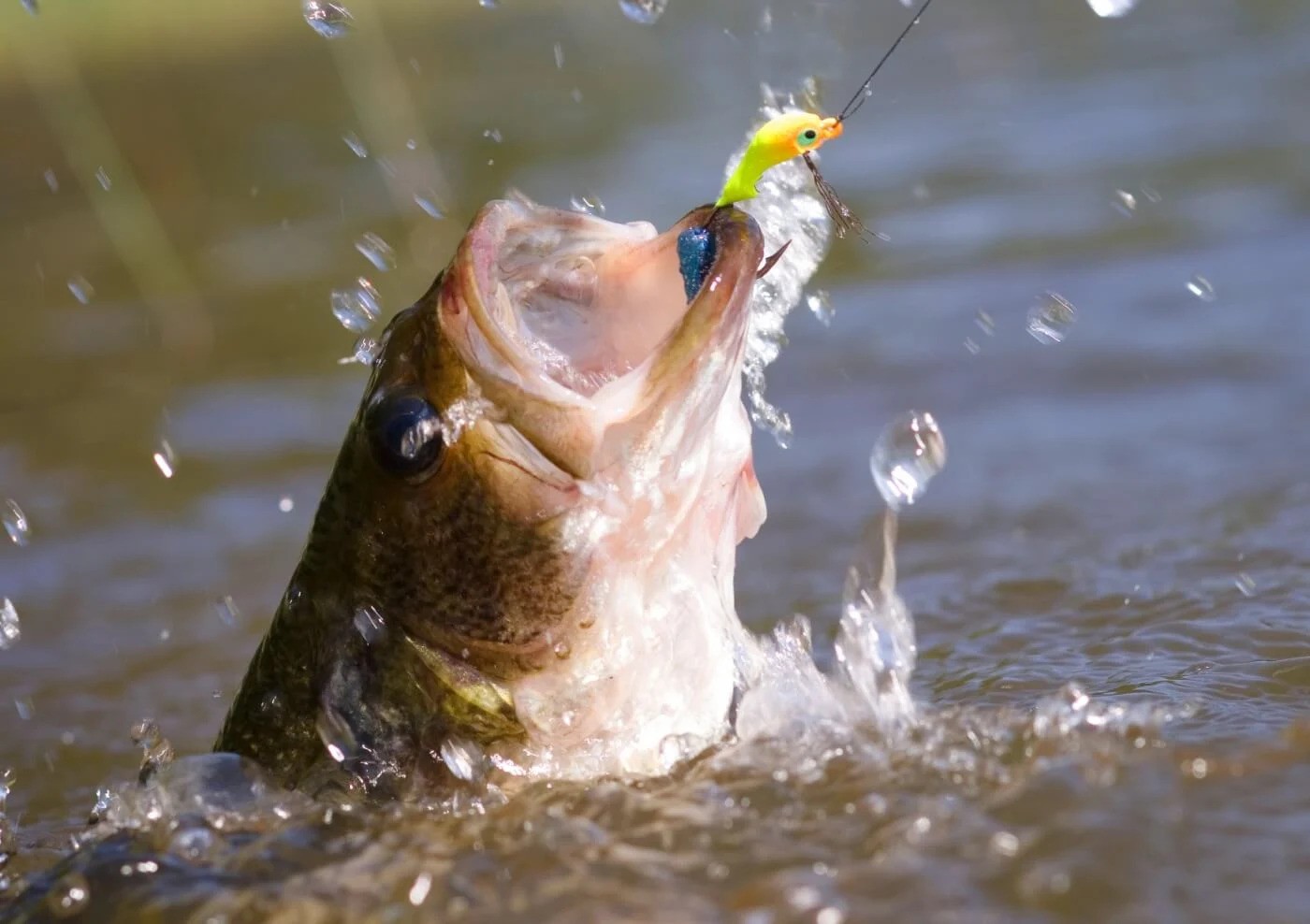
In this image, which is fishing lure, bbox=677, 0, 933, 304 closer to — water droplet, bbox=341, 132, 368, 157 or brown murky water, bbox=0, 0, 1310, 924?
brown murky water, bbox=0, 0, 1310, 924

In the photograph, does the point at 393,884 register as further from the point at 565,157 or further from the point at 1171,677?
the point at 565,157

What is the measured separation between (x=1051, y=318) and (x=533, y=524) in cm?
342

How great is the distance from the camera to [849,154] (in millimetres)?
7531

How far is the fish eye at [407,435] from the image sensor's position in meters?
2.44

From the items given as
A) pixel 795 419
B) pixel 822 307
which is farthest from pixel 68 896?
pixel 822 307

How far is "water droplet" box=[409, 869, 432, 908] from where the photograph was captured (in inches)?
95.3

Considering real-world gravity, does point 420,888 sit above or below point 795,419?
below

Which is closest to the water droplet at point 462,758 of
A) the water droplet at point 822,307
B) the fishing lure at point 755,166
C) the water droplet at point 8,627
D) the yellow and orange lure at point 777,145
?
the fishing lure at point 755,166

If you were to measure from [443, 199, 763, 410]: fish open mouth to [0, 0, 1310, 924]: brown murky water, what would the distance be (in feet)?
2.22

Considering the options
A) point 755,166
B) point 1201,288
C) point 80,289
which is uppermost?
point 80,289

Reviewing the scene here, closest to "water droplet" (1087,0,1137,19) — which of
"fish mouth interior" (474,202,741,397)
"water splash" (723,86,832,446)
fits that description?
"water splash" (723,86,832,446)

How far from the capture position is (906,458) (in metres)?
3.92

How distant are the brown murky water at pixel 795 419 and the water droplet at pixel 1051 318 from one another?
0.18ft

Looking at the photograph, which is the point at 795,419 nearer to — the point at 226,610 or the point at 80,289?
the point at 226,610
